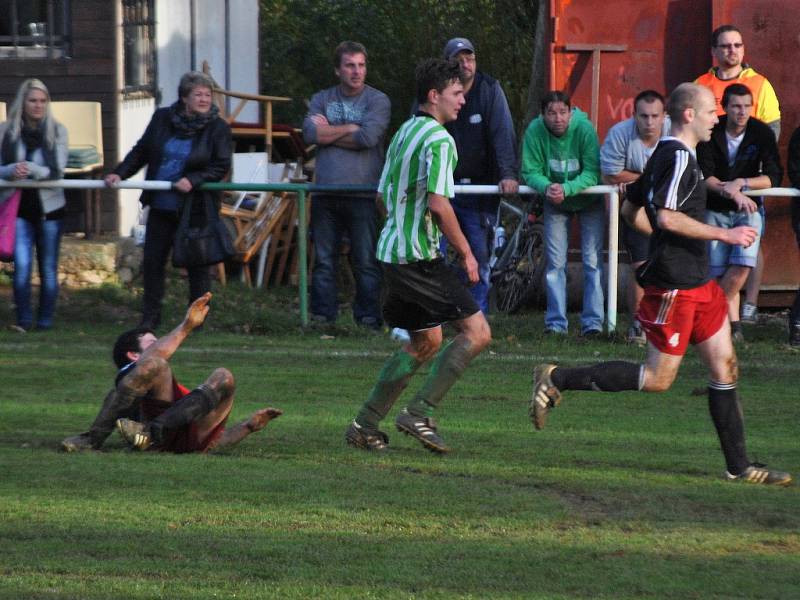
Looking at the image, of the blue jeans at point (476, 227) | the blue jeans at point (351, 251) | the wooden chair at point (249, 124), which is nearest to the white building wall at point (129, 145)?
the wooden chair at point (249, 124)

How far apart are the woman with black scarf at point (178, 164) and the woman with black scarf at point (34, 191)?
0.51 metres

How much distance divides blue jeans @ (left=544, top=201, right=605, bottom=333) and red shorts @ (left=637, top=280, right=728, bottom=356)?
15.8 feet

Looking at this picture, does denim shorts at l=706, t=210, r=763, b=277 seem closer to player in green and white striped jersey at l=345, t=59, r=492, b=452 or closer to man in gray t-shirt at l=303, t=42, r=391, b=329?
man in gray t-shirt at l=303, t=42, r=391, b=329

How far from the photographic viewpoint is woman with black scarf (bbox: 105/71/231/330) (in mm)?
12102

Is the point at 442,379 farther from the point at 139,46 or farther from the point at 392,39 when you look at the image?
the point at 392,39

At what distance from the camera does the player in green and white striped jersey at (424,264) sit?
748 centimetres

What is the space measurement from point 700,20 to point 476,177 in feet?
10.0

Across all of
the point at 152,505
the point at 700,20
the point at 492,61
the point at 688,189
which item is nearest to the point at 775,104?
the point at 700,20

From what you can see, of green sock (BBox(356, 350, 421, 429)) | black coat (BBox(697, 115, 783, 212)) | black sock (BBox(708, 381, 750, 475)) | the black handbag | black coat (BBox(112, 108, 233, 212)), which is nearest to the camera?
black sock (BBox(708, 381, 750, 475))

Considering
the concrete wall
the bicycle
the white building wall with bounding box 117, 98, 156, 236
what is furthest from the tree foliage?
the bicycle

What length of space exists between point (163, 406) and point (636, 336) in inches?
190

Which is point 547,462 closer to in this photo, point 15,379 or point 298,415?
point 298,415

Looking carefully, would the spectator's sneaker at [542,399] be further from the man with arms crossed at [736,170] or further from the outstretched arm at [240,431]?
the man with arms crossed at [736,170]

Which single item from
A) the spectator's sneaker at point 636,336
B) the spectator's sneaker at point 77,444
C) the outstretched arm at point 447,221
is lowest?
the spectator's sneaker at point 77,444
